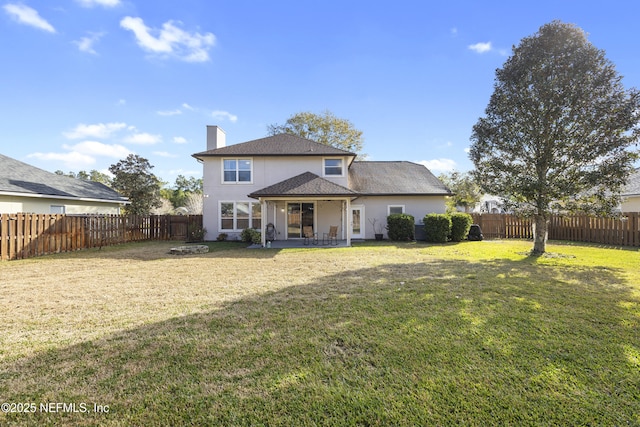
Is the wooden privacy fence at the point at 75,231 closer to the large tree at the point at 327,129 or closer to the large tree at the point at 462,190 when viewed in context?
the large tree at the point at 327,129

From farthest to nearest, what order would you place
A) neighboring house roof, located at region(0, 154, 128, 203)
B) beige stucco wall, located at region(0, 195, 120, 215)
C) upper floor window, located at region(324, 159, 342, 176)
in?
1. upper floor window, located at region(324, 159, 342, 176)
2. neighboring house roof, located at region(0, 154, 128, 203)
3. beige stucco wall, located at region(0, 195, 120, 215)

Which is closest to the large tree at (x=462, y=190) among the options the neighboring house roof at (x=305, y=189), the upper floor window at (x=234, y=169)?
the neighboring house roof at (x=305, y=189)

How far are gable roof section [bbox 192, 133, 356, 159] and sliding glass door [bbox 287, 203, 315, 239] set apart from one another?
130 inches

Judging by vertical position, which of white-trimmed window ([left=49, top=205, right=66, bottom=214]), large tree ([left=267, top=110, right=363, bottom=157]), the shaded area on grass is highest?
large tree ([left=267, top=110, right=363, bottom=157])

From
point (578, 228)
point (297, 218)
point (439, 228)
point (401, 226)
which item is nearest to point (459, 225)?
point (439, 228)

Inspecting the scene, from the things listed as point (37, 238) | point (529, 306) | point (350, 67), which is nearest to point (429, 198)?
point (350, 67)

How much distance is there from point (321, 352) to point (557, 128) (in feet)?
40.7

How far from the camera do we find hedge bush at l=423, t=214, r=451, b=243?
51.6 feet

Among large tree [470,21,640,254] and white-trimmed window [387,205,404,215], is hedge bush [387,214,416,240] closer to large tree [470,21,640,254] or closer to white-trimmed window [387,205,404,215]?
white-trimmed window [387,205,404,215]

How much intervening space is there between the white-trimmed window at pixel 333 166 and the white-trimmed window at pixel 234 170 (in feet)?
15.3

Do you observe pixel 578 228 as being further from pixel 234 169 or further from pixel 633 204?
pixel 234 169

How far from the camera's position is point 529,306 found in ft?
16.1

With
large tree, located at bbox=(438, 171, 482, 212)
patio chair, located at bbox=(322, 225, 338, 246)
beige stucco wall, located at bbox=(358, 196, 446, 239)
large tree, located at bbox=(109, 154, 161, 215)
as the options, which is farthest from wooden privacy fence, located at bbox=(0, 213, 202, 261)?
large tree, located at bbox=(438, 171, 482, 212)

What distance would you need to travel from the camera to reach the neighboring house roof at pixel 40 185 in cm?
1435
